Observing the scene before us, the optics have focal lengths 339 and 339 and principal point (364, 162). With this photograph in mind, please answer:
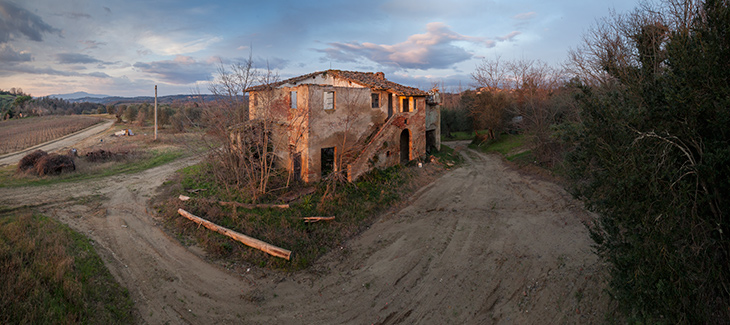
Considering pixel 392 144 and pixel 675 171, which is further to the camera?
pixel 392 144

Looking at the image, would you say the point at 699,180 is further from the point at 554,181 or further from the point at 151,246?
the point at 554,181

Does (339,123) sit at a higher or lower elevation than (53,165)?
higher

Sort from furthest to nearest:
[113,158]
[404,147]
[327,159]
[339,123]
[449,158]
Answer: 1. [449,158]
2. [404,147]
3. [113,158]
4. [327,159]
5. [339,123]

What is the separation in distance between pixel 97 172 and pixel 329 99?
14.8 m

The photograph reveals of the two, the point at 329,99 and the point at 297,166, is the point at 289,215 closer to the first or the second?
the point at 297,166

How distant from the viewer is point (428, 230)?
12641mm

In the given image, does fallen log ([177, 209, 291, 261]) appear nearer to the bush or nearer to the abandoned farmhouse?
the abandoned farmhouse

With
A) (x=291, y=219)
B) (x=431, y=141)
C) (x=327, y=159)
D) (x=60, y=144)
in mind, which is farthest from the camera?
(x=60, y=144)

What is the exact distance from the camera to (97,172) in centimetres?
1978

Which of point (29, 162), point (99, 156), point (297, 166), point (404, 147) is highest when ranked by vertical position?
point (404, 147)

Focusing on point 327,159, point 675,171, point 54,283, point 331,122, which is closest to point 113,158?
point 327,159

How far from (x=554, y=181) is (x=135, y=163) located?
2625cm

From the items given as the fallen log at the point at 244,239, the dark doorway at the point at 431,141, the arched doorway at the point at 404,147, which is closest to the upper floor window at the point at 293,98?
the fallen log at the point at 244,239

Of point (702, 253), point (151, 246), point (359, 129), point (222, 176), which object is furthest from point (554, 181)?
point (151, 246)
